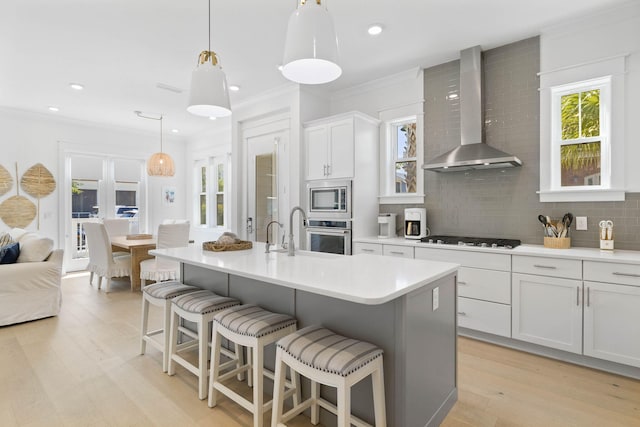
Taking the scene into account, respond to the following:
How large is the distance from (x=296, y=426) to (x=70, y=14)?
3.54m

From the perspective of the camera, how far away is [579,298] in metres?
2.54

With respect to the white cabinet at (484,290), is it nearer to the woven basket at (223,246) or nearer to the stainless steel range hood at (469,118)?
the stainless steel range hood at (469,118)

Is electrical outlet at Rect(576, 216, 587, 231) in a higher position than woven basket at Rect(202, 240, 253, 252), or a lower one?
higher

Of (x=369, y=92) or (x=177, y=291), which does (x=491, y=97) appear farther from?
(x=177, y=291)

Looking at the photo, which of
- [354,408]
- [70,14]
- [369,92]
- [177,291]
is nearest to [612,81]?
[369,92]

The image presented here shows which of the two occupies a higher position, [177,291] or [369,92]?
[369,92]

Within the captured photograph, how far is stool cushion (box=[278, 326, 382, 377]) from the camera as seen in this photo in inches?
56.1

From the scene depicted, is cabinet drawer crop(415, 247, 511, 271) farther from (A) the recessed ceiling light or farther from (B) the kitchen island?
(A) the recessed ceiling light

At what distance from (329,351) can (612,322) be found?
2273 mm

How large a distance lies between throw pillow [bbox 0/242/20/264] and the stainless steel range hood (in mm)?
4467

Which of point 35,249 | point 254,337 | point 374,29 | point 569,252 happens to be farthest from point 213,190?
point 569,252

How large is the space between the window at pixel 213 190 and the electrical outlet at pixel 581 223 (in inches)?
222

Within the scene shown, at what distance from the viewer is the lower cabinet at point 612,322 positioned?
2.37 meters

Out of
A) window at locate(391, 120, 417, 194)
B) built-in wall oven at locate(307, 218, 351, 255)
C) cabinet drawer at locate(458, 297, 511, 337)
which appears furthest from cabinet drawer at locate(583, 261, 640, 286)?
built-in wall oven at locate(307, 218, 351, 255)
